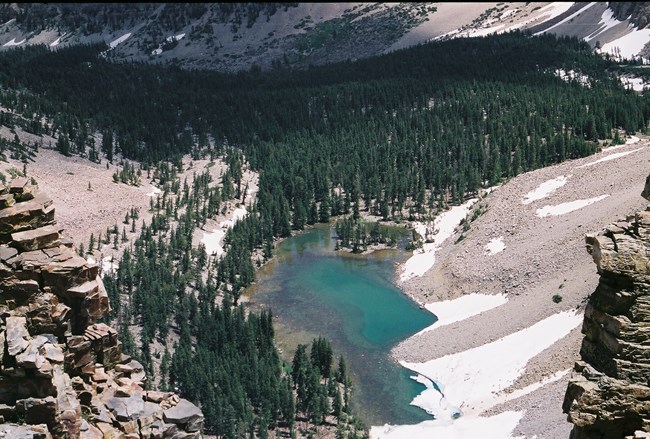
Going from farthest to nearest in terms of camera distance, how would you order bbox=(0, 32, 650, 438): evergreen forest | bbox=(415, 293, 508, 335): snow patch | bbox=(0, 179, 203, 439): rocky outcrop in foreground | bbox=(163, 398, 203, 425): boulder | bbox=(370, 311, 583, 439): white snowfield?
bbox=(415, 293, 508, 335): snow patch < bbox=(0, 32, 650, 438): evergreen forest < bbox=(370, 311, 583, 439): white snowfield < bbox=(163, 398, 203, 425): boulder < bbox=(0, 179, 203, 439): rocky outcrop in foreground

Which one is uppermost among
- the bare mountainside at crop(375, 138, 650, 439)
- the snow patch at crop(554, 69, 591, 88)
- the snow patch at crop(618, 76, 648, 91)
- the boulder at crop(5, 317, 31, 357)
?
the boulder at crop(5, 317, 31, 357)

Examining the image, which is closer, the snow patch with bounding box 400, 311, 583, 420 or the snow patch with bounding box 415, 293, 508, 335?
the snow patch with bounding box 400, 311, 583, 420

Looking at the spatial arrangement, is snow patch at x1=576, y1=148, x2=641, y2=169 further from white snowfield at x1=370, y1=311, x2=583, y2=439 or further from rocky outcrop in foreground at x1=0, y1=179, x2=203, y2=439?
rocky outcrop in foreground at x1=0, y1=179, x2=203, y2=439

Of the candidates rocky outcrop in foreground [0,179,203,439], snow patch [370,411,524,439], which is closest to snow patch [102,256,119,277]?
snow patch [370,411,524,439]

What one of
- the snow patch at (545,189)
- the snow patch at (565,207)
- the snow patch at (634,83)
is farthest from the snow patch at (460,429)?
the snow patch at (634,83)

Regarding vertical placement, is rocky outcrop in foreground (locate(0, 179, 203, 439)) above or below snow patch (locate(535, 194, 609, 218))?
above

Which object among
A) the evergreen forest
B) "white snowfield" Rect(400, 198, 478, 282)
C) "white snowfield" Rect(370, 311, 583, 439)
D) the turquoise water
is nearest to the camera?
"white snowfield" Rect(370, 311, 583, 439)
